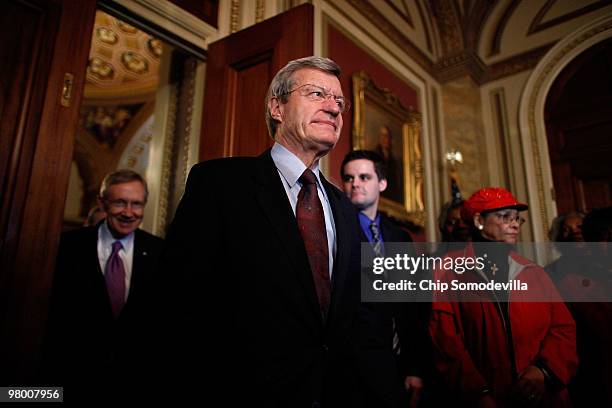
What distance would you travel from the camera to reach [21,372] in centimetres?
173

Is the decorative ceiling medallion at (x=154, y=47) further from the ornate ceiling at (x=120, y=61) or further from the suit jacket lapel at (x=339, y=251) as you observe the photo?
the suit jacket lapel at (x=339, y=251)

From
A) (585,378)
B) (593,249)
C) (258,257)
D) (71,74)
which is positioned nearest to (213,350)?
(258,257)

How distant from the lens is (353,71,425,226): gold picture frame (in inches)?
167

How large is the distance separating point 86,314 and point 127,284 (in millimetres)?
290

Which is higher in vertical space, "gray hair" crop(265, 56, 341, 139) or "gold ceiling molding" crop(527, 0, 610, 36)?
"gold ceiling molding" crop(527, 0, 610, 36)

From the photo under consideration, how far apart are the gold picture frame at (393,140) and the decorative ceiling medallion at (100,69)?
23.9ft

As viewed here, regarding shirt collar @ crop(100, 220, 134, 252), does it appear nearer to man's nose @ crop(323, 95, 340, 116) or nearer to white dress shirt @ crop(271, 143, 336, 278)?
white dress shirt @ crop(271, 143, 336, 278)

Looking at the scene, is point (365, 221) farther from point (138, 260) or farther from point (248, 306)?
point (248, 306)

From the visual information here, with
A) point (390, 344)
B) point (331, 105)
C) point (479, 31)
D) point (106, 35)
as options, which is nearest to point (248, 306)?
point (331, 105)

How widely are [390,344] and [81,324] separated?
1451mm

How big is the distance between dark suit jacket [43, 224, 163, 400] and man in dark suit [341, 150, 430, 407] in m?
1.13

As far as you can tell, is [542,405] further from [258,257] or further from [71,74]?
[71,74]

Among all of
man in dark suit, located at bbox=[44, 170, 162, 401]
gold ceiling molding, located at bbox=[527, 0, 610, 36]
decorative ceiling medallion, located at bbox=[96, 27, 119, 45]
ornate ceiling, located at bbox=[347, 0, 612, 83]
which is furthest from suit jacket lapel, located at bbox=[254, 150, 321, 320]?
decorative ceiling medallion, located at bbox=[96, 27, 119, 45]

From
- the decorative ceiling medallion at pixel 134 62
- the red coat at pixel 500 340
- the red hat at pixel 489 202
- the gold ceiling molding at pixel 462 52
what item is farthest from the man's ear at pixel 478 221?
the decorative ceiling medallion at pixel 134 62
